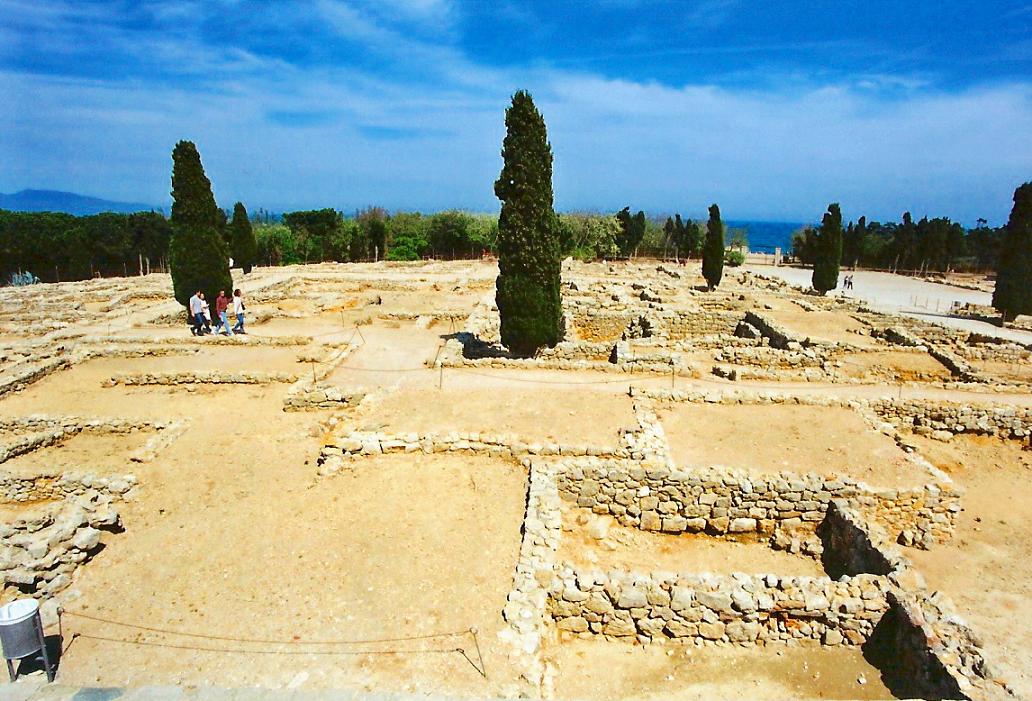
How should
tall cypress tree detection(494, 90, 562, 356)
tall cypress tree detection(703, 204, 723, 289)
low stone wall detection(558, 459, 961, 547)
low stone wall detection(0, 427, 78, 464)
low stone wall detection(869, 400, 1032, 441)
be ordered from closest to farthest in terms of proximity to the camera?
low stone wall detection(558, 459, 961, 547) < low stone wall detection(0, 427, 78, 464) < low stone wall detection(869, 400, 1032, 441) < tall cypress tree detection(494, 90, 562, 356) < tall cypress tree detection(703, 204, 723, 289)

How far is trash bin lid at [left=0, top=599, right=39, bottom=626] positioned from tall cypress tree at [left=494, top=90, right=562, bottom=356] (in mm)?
12859

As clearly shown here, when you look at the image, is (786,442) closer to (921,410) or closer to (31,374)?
(921,410)

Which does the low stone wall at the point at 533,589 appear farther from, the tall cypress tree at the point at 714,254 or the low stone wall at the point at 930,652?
the tall cypress tree at the point at 714,254

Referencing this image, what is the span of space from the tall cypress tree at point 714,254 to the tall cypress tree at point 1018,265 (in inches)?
508

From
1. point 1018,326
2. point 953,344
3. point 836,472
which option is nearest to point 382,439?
point 836,472

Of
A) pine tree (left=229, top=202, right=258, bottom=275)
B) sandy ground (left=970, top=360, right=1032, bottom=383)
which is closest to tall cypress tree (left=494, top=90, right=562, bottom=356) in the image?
sandy ground (left=970, top=360, right=1032, bottom=383)

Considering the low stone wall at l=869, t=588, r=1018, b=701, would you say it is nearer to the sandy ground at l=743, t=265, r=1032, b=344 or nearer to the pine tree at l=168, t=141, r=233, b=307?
the sandy ground at l=743, t=265, r=1032, b=344

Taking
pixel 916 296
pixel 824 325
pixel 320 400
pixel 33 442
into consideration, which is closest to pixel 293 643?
pixel 320 400

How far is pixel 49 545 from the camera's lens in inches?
296

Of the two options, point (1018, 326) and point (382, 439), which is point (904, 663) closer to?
point (382, 439)

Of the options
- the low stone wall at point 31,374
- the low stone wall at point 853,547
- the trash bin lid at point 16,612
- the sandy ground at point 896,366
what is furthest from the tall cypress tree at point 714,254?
the trash bin lid at point 16,612

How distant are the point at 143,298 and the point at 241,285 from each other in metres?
5.29

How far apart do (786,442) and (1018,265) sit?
2432 cm

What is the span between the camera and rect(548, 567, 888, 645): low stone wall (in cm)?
699
